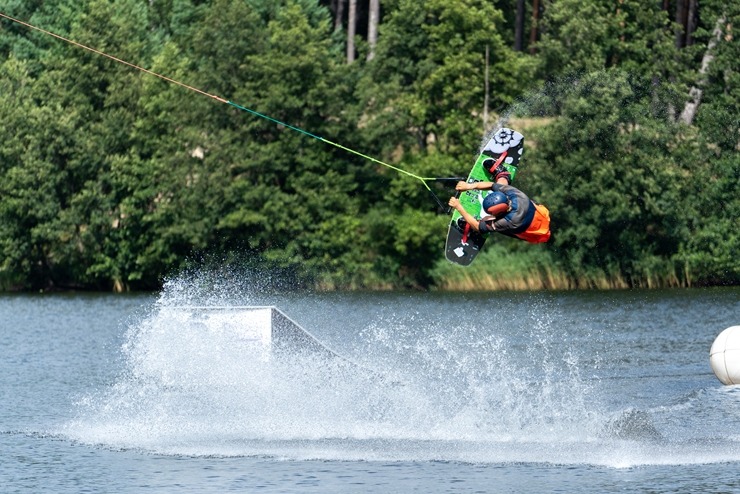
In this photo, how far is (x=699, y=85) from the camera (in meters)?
50.1

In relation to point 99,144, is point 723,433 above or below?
below

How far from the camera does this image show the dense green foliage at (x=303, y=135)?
4984 cm

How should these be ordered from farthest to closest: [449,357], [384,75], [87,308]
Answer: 1. [384,75]
2. [87,308]
3. [449,357]

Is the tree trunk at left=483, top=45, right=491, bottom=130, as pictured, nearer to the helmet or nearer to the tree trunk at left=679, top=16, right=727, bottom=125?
the tree trunk at left=679, top=16, right=727, bottom=125

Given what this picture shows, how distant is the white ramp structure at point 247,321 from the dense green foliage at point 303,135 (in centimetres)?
2692

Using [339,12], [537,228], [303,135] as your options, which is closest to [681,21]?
[303,135]

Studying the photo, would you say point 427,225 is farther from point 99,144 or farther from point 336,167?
point 99,144

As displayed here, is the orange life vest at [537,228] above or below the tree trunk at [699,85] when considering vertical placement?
below

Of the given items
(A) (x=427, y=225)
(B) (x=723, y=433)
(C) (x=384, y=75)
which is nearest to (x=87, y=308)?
(A) (x=427, y=225)

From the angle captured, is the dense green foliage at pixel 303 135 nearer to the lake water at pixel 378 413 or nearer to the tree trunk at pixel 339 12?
the tree trunk at pixel 339 12

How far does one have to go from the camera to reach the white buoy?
70.2 feet

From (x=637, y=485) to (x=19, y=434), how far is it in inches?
324

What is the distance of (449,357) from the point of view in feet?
89.4

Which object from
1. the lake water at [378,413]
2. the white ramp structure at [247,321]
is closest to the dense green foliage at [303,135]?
the lake water at [378,413]
